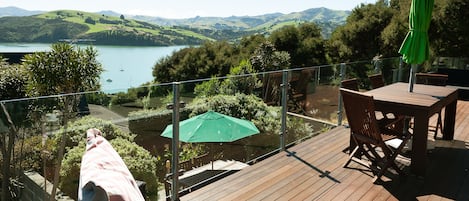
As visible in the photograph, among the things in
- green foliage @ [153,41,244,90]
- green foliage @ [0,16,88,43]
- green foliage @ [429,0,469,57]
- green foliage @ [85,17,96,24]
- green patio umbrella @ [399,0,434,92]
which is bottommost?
green foliage @ [153,41,244,90]

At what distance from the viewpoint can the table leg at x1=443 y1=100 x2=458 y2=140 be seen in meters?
5.31

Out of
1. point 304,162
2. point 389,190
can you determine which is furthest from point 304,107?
point 389,190

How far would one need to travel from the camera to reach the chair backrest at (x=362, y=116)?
12.4 ft

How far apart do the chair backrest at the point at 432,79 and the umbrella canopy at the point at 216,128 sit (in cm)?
321

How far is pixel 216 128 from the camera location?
488cm

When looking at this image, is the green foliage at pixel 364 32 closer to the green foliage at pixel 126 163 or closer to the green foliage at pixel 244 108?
the green foliage at pixel 244 108

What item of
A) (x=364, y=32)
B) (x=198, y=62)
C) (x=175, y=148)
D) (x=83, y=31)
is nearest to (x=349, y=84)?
(x=175, y=148)

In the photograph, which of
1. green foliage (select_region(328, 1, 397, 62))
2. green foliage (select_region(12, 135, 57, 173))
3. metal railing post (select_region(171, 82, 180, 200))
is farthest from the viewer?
green foliage (select_region(328, 1, 397, 62))

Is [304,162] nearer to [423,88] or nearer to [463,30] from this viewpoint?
[423,88]

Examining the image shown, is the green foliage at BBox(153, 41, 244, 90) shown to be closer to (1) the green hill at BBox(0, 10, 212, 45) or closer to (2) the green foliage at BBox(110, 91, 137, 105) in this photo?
(1) the green hill at BBox(0, 10, 212, 45)

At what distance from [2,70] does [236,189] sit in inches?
517

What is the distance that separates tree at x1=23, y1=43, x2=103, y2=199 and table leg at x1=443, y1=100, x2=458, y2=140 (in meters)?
11.6

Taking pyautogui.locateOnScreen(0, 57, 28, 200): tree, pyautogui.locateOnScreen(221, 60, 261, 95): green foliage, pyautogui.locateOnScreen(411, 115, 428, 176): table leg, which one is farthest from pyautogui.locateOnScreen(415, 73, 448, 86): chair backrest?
pyautogui.locateOnScreen(0, 57, 28, 200): tree

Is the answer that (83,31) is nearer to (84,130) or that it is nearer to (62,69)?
(62,69)
